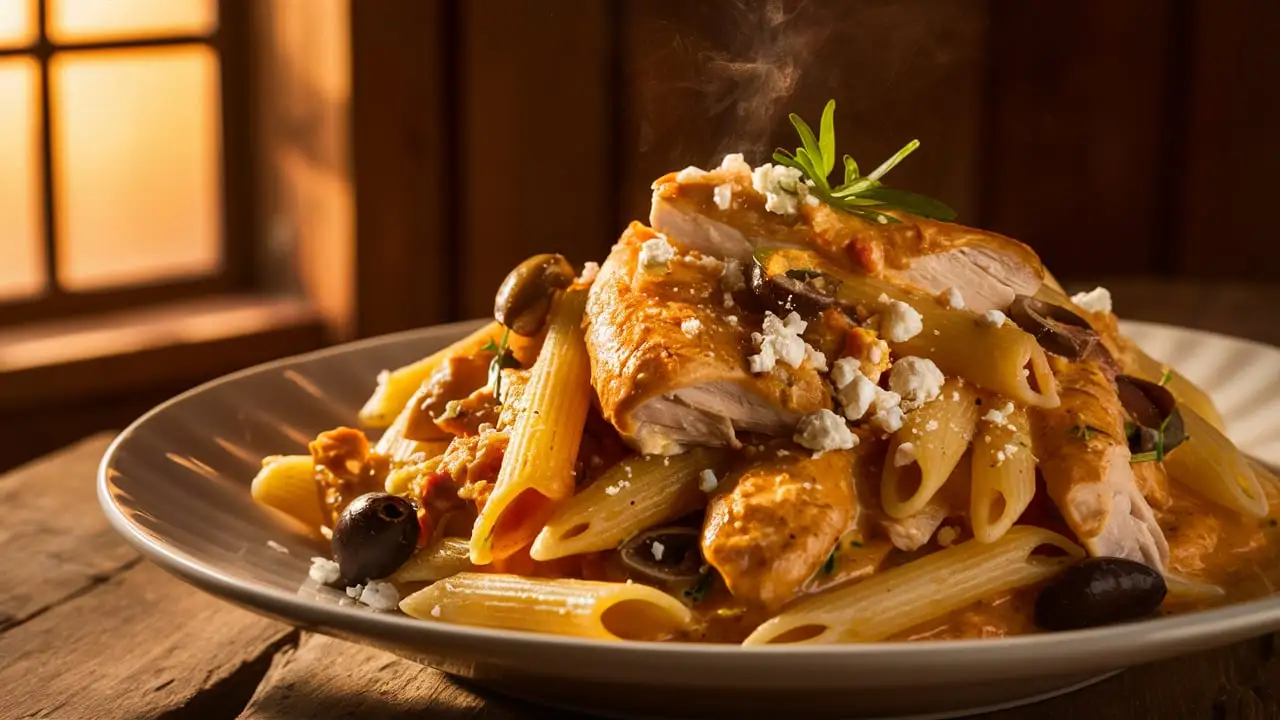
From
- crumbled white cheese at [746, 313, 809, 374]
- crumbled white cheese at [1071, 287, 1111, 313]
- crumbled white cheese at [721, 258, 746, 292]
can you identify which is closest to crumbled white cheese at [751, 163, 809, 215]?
crumbled white cheese at [721, 258, 746, 292]

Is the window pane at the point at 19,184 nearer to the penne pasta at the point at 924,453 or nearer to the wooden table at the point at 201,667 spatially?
the wooden table at the point at 201,667

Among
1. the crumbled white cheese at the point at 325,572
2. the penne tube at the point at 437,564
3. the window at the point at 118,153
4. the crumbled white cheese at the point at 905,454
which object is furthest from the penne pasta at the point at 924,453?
the window at the point at 118,153

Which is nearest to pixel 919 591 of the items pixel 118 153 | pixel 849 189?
pixel 849 189

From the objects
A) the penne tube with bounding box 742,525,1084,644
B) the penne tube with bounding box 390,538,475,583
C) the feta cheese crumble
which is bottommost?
the penne tube with bounding box 390,538,475,583

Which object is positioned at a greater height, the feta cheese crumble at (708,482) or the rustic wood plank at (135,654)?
the feta cheese crumble at (708,482)

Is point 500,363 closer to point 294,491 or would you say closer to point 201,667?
point 294,491

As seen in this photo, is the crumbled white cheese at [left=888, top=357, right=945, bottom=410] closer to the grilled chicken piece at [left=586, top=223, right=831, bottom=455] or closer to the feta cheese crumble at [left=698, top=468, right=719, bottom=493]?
the grilled chicken piece at [left=586, top=223, right=831, bottom=455]

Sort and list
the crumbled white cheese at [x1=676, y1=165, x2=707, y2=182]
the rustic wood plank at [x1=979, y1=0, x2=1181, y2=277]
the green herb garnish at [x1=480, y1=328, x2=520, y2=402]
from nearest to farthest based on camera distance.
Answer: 1. the crumbled white cheese at [x1=676, y1=165, x2=707, y2=182]
2. the green herb garnish at [x1=480, y1=328, x2=520, y2=402]
3. the rustic wood plank at [x1=979, y1=0, x2=1181, y2=277]
